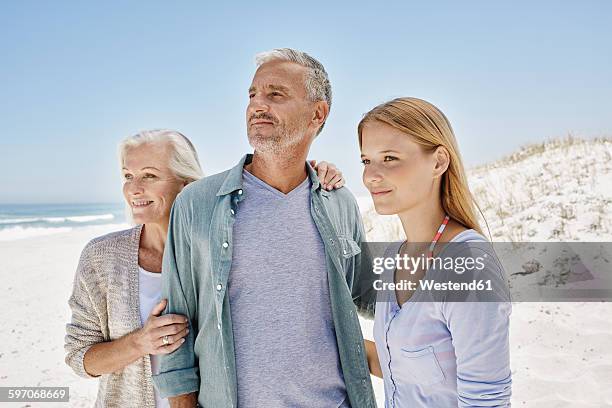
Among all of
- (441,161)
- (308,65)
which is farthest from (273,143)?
(441,161)

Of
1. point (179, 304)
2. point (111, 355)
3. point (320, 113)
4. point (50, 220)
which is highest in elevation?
point (50, 220)

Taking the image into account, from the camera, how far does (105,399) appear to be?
2.48 meters

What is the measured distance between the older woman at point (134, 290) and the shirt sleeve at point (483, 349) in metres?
1.18

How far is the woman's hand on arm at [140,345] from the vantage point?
2289 millimetres

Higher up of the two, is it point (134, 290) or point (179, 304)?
point (134, 290)

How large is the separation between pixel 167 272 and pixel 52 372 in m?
4.79

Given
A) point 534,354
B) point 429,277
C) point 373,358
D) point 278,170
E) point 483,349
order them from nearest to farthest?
point 483,349, point 429,277, point 373,358, point 278,170, point 534,354

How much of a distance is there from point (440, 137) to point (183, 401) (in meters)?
1.52

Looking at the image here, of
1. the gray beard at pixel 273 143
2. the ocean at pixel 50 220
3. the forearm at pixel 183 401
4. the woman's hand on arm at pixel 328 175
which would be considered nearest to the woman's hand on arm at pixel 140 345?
the forearm at pixel 183 401

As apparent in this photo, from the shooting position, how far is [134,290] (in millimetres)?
2516

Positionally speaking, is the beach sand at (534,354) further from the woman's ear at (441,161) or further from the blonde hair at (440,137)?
the woman's ear at (441,161)

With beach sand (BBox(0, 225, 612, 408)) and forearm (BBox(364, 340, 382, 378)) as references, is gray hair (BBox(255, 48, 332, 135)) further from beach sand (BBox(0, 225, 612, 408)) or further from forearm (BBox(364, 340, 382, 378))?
beach sand (BBox(0, 225, 612, 408))

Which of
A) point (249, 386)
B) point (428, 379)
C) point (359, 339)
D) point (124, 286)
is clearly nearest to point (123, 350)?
point (124, 286)

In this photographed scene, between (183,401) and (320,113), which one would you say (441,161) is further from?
(183,401)
